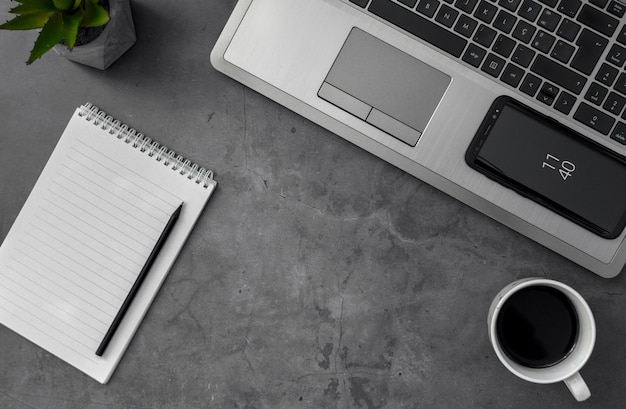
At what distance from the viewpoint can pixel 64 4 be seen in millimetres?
577

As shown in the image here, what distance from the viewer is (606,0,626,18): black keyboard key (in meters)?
0.63

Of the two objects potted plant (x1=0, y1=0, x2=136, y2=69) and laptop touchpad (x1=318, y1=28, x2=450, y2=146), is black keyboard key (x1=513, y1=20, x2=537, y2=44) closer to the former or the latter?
laptop touchpad (x1=318, y1=28, x2=450, y2=146)

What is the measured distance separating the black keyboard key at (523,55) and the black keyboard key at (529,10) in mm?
34

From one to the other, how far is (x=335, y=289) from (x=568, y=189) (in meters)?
0.31

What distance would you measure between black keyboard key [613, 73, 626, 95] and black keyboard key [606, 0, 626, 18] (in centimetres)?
7

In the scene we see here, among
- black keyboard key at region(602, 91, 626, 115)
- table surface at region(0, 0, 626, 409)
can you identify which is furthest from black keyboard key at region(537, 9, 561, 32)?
table surface at region(0, 0, 626, 409)

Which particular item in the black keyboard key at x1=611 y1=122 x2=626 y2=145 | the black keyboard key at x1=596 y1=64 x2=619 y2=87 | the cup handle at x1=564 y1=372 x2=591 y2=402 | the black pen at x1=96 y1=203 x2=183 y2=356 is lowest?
the black pen at x1=96 y1=203 x2=183 y2=356

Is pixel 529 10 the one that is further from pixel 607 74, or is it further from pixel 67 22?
pixel 67 22

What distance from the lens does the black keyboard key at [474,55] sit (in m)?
0.65

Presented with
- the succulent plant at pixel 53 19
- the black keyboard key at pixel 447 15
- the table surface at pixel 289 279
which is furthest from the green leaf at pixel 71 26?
the black keyboard key at pixel 447 15

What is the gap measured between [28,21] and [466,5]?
1.58 ft

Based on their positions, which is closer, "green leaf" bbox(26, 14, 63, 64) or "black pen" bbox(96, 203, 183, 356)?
"green leaf" bbox(26, 14, 63, 64)

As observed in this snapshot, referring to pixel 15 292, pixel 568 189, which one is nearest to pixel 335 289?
pixel 568 189

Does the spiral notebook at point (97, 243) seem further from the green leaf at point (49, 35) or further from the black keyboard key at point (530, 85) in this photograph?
the black keyboard key at point (530, 85)
